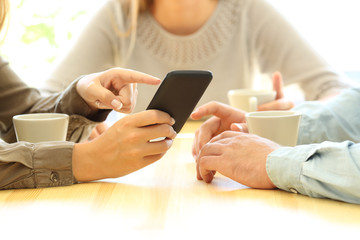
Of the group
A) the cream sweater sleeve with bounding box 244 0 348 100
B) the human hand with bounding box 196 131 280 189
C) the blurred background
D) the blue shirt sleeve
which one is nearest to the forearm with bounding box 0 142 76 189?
the human hand with bounding box 196 131 280 189

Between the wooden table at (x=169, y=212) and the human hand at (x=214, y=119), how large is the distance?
0.80 feet

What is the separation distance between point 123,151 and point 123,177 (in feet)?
0.27

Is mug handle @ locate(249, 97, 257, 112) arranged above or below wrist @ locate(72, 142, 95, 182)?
below

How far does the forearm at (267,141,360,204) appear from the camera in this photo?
0.86m

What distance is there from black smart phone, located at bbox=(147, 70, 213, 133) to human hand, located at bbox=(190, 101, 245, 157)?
289 mm

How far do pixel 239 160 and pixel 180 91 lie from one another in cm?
19

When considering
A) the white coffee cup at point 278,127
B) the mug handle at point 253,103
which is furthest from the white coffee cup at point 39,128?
the mug handle at point 253,103

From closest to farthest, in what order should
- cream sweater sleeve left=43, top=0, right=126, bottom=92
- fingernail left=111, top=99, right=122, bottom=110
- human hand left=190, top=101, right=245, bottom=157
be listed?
1. fingernail left=111, top=99, right=122, bottom=110
2. human hand left=190, top=101, right=245, bottom=157
3. cream sweater sleeve left=43, top=0, right=126, bottom=92

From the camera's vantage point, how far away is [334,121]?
134 cm

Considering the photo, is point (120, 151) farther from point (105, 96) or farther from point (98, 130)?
point (98, 130)

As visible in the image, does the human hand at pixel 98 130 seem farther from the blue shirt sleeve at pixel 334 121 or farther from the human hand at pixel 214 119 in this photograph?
the blue shirt sleeve at pixel 334 121

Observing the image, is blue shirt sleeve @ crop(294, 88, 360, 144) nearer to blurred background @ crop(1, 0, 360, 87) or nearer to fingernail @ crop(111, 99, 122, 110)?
fingernail @ crop(111, 99, 122, 110)

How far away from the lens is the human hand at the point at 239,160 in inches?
37.7

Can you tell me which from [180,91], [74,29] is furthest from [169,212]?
[74,29]
